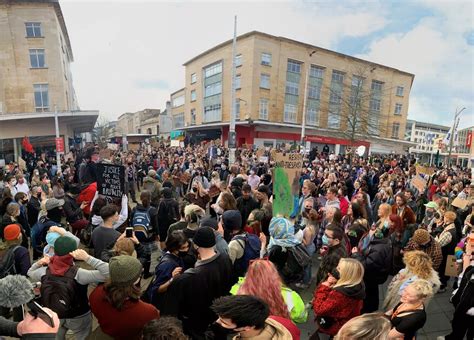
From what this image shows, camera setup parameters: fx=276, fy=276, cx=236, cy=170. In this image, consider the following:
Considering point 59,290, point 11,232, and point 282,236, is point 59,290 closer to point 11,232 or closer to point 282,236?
point 11,232

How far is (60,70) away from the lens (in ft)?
83.7

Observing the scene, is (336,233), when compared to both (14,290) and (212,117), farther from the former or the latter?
(212,117)

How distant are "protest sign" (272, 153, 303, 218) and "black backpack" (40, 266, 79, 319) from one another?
3.60 meters

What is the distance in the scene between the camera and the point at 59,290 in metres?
2.67

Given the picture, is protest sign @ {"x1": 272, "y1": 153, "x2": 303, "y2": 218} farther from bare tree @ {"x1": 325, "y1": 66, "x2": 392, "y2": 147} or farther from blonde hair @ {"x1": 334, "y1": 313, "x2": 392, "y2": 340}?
bare tree @ {"x1": 325, "y1": 66, "x2": 392, "y2": 147}

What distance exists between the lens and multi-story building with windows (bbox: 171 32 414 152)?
33.0 m

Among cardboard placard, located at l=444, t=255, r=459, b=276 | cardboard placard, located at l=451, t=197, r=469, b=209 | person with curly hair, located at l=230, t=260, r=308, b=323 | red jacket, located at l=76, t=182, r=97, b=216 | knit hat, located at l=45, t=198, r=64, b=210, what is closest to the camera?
person with curly hair, located at l=230, t=260, r=308, b=323

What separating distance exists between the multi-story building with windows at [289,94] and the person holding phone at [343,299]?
2749cm

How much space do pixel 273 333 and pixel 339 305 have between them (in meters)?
1.29

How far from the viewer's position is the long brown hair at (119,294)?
2316 mm

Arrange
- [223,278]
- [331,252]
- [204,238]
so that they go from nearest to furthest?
1. [204,238]
2. [223,278]
3. [331,252]

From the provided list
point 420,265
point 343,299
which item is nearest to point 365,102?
point 420,265

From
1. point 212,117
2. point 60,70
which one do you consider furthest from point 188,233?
Result: point 212,117

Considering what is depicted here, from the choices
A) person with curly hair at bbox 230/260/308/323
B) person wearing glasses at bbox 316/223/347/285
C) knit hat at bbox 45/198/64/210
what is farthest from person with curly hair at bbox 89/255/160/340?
knit hat at bbox 45/198/64/210
